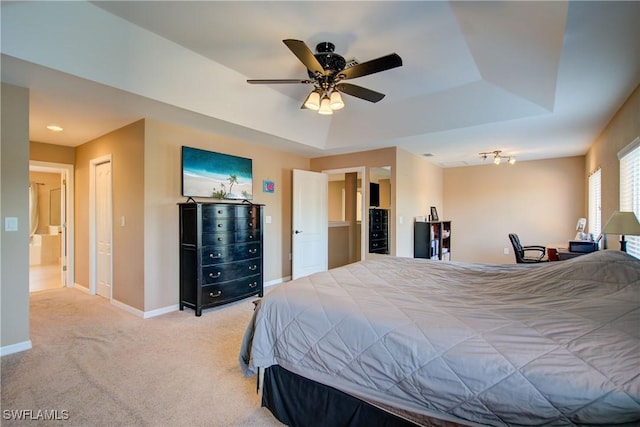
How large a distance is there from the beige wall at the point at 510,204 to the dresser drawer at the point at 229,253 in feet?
16.2

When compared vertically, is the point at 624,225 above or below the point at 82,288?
above

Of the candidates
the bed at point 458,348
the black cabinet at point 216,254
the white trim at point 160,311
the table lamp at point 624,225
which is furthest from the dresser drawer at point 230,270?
the table lamp at point 624,225

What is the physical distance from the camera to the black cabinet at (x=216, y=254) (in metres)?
3.54

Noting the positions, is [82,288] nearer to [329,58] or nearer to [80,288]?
[80,288]

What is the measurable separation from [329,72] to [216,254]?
8.10 ft

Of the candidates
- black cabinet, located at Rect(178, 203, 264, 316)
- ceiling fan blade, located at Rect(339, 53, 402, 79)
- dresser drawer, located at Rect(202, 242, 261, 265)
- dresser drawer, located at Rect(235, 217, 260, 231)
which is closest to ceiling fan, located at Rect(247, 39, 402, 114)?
ceiling fan blade, located at Rect(339, 53, 402, 79)

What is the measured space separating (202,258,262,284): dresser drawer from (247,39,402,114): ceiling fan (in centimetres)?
223

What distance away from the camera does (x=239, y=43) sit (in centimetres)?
271

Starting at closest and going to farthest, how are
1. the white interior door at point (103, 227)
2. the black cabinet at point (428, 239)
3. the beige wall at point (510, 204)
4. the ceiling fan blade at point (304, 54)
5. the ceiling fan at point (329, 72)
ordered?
1. the ceiling fan blade at point (304, 54)
2. the ceiling fan at point (329, 72)
3. the white interior door at point (103, 227)
4. the black cabinet at point (428, 239)
5. the beige wall at point (510, 204)

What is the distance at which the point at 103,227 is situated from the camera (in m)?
4.27

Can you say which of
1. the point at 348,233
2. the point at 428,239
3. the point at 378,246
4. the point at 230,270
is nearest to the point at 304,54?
the point at 230,270

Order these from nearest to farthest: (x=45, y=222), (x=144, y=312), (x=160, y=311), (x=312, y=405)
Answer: (x=312, y=405), (x=144, y=312), (x=160, y=311), (x=45, y=222)

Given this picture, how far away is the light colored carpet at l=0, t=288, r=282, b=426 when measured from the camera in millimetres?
1828

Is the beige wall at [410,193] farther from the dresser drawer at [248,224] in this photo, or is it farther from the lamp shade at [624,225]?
the lamp shade at [624,225]
